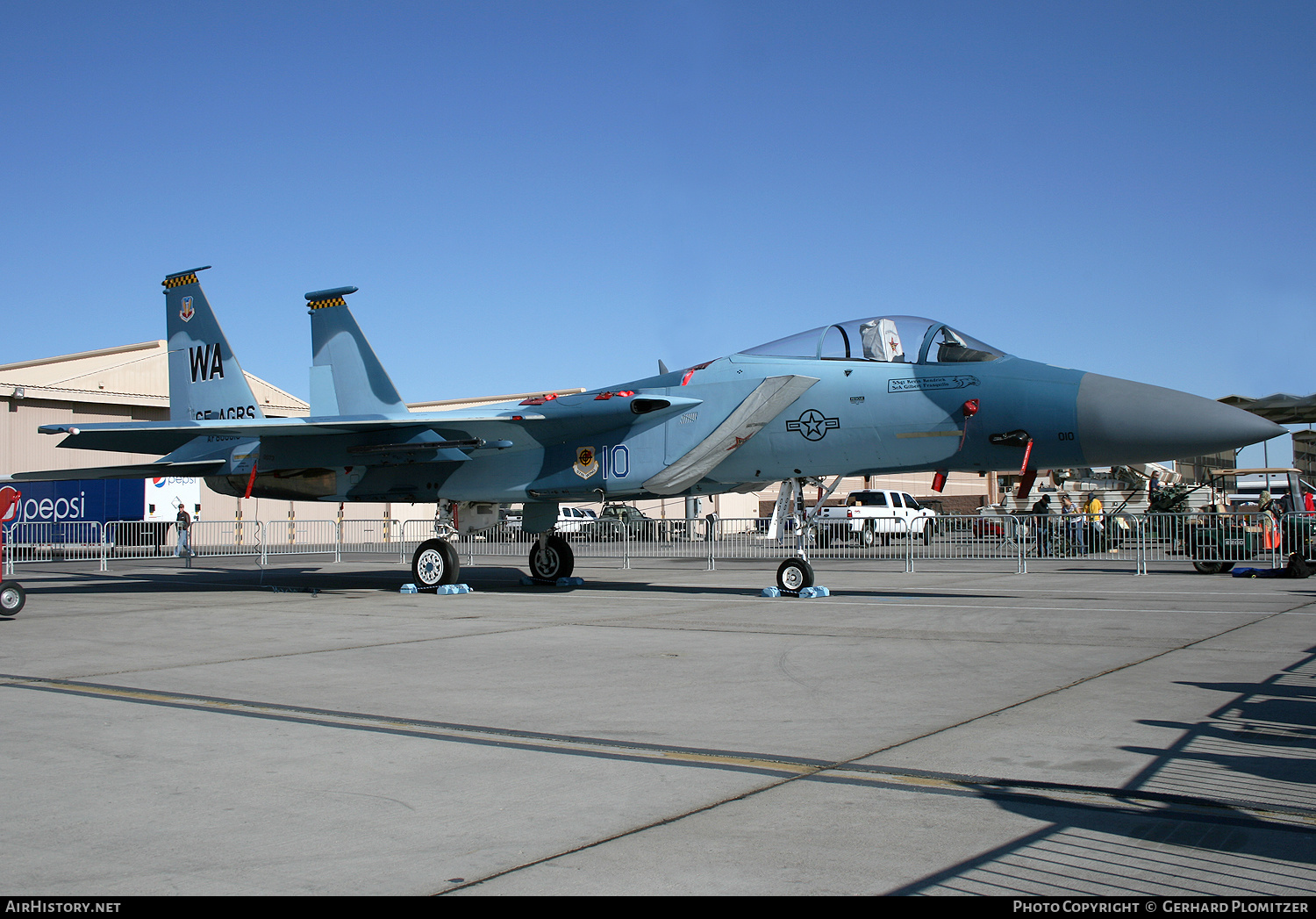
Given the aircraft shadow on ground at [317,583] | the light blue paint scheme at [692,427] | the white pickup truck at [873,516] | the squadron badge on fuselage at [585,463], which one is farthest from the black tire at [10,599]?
the white pickup truck at [873,516]

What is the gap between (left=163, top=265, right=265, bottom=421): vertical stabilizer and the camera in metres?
15.4

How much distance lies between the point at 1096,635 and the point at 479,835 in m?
6.85

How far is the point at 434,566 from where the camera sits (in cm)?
1388

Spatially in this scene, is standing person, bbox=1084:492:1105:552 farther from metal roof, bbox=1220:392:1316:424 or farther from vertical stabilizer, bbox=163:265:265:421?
vertical stabilizer, bbox=163:265:265:421

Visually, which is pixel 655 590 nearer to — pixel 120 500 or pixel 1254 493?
pixel 120 500

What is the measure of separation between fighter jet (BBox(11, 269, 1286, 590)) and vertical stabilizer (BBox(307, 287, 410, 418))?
28 millimetres

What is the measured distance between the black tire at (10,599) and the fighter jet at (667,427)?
2600mm

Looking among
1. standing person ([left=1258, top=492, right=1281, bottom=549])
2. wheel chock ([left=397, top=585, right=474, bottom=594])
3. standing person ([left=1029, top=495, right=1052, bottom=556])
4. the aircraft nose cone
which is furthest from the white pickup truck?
the aircraft nose cone

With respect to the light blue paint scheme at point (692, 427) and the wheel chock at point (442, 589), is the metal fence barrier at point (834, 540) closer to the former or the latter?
the wheel chock at point (442, 589)

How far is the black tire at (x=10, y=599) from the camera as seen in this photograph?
1034cm

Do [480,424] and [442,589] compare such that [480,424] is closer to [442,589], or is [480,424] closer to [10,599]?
[442,589]

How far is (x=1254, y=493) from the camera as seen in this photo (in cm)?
3822

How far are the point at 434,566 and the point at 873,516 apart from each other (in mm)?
14735
